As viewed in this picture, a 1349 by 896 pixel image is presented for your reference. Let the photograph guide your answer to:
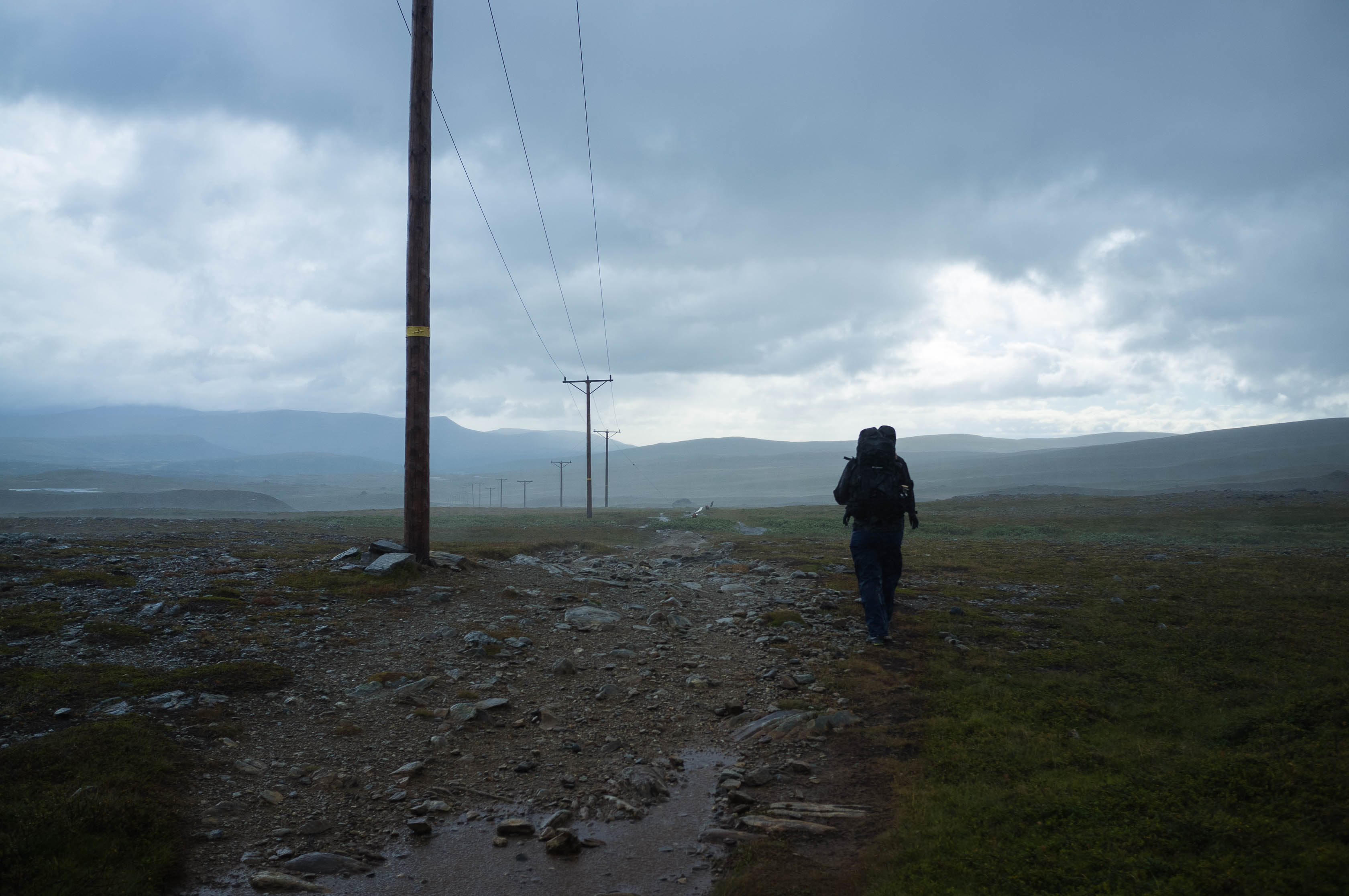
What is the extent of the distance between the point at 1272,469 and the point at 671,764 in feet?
644

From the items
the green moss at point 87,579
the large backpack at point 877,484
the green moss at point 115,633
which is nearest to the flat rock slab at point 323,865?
the green moss at point 115,633

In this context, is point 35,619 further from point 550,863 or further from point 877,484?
point 877,484

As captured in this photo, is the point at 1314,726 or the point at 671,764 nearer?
the point at 1314,726

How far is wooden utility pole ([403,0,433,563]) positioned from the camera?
14.1 meters

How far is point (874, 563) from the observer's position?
33.0ft

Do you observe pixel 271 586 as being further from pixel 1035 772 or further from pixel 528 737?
pixel 1035 772

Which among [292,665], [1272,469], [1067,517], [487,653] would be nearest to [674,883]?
[487,653]

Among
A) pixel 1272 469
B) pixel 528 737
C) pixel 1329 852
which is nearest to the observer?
pixel 1329 852

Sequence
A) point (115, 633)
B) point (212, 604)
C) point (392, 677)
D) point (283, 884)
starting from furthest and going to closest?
point (212, 604), point (115, 633), point (392, 677), point (283, 884)

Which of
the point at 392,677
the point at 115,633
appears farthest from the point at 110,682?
the point at 392,677

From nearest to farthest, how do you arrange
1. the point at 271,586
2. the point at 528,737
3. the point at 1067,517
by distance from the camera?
1. the point at 528,737
2. the point at 271,586
3. the point at 1067,517

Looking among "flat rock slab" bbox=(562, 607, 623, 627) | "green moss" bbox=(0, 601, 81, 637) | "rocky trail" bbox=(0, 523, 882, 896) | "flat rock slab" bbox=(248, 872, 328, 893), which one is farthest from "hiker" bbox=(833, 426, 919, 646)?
"green moss" bbox=(0, 601, 81, 637)

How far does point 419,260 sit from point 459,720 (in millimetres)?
10130

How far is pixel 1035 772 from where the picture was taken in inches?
201
